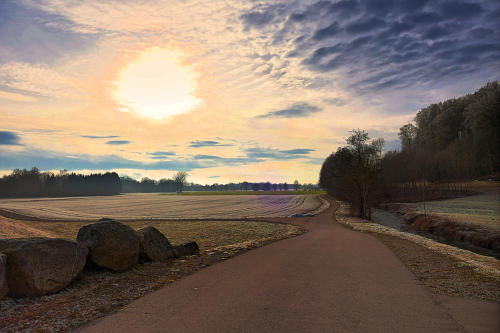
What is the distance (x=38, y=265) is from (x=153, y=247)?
5.41 metres

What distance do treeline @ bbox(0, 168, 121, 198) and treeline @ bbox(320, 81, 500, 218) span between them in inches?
5704

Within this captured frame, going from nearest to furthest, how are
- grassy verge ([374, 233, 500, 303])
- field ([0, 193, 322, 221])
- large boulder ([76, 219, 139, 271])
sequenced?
grassy verge ([374, 233, 500, 303])
large boulder ([76, 219, 139, 271])
field ([0, 193, 322, 221])

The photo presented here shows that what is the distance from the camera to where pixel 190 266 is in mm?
13211

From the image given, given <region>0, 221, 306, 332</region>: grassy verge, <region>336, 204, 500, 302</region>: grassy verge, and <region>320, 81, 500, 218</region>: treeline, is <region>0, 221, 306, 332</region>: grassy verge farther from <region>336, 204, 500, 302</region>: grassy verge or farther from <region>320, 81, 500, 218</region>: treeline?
<region>320, 81, 500, 218</region>: treeline

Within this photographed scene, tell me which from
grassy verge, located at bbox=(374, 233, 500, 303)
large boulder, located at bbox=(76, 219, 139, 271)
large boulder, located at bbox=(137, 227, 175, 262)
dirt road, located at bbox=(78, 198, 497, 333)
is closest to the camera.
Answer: dirt road, located at bbox=(78, 198, 497, 333)

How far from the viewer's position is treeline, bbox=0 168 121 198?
15675 cm

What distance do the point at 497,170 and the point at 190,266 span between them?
10693cm

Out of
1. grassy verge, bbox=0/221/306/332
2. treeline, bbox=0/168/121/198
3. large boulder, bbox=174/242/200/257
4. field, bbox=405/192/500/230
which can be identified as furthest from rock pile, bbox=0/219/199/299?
treeline, bbox=0/168/121/198

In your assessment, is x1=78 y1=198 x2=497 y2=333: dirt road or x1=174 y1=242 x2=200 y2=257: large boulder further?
x1=174 y1=242 x2=200 y2=257: large boulder

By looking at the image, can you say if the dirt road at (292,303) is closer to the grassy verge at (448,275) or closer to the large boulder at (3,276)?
the grassy verge at (448,275)

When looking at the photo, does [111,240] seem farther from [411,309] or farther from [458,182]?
[458,182]

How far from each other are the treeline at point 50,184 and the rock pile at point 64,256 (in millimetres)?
175937

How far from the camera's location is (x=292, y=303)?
8.50 m

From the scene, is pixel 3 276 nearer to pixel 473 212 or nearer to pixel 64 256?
pixel 64 256
